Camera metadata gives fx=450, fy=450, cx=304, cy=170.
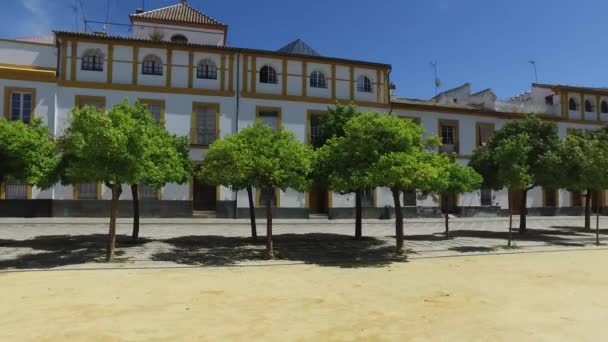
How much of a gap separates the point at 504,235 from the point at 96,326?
17.1m

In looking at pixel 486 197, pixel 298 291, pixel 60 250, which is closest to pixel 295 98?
pixel 486 197

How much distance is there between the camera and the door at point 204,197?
2536 centimetres

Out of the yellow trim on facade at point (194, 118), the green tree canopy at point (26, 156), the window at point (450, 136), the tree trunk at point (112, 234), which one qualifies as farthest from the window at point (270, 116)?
the tree trunk at point (112, 234)

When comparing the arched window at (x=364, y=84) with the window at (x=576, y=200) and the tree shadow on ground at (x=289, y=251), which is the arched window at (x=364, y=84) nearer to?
the tree shadow on ground at (x=289, y=251)

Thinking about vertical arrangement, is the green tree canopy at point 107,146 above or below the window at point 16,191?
above

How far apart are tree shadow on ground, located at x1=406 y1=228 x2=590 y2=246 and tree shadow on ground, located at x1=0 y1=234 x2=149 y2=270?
10.8m

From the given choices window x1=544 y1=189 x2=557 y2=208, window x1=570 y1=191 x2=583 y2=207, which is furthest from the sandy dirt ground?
window x1=570 y1=191 x2=583 y2=207

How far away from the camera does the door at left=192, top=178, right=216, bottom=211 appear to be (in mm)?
25359

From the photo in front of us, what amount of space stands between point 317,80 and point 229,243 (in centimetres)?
1418

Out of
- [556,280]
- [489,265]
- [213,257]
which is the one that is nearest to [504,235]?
[489,265]

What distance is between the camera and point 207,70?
A: 987 inches

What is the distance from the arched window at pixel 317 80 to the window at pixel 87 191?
1313 cm

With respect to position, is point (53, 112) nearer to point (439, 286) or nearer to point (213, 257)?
point (213, 257)

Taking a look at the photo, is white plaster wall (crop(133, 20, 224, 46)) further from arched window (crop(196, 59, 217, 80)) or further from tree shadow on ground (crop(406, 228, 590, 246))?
tree shadow on ground (crop(406, 228, 590, 246))
